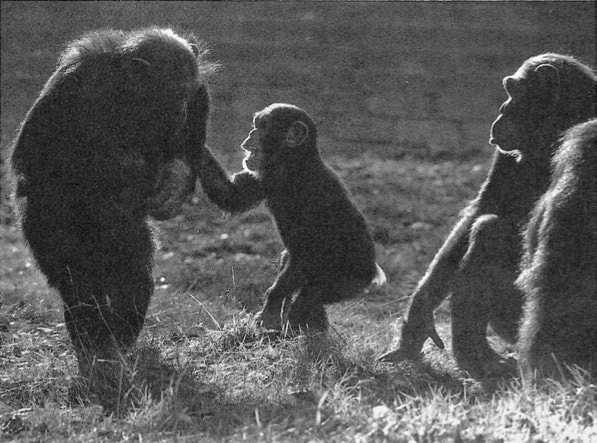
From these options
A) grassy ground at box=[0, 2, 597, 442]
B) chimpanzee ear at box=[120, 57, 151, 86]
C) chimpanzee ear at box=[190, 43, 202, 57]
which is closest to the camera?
grassy ground at box=[0, 2, 597, 442]

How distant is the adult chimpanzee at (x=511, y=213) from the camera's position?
16.9 feet

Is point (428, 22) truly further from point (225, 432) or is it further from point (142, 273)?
point (225, 432)

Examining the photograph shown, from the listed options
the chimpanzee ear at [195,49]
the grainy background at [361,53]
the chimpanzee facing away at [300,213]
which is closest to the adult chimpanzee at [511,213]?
the chimpanzee facing away at [300,213]

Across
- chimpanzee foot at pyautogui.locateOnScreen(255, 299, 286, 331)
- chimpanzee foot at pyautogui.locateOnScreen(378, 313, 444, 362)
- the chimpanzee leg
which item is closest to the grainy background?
chimpanzee foot at pyautogui.locateOnScreen(255, 299, 286, 331)

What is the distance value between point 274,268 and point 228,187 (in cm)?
156

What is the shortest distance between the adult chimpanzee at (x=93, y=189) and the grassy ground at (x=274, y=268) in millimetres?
283

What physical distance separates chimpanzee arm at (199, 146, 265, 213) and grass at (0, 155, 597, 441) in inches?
24.7

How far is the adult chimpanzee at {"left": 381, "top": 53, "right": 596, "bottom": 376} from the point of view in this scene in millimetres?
5156

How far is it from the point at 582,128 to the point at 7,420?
2714 mm

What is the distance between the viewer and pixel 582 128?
4.64 m

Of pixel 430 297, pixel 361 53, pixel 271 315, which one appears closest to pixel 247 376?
pixel 271 315

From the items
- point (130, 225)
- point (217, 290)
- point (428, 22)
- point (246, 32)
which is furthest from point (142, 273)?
point (428, 22)

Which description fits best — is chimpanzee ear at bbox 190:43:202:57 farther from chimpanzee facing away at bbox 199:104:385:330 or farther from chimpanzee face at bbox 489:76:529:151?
chimpanzee face at bbox 489:76:529:151

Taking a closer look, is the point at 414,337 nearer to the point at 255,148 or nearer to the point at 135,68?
the point at 255,148
